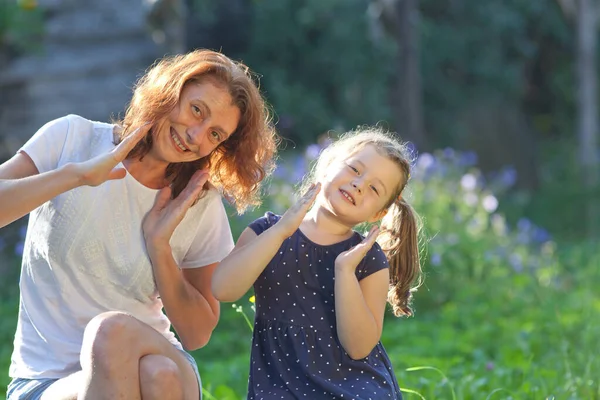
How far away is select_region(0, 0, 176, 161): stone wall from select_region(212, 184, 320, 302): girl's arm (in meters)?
5.72

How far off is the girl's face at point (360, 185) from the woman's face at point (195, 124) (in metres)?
0.30

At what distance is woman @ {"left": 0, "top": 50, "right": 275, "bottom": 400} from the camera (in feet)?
7.60

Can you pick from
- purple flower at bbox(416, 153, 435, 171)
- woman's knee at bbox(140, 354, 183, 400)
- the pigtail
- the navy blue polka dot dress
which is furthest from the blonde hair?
purple flower at bbox(416, 153, 435, 171)

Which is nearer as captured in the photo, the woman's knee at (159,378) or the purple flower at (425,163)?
the woman's knee at (159,378)

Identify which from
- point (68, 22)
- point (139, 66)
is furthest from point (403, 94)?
point (68, 22)

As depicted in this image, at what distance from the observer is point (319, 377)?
2.22m

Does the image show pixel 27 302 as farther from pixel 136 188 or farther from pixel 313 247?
pixel 313 247

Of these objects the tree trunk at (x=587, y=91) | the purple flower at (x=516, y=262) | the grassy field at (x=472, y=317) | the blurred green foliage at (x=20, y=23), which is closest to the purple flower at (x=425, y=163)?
the grassy field at (x=472, y=317)

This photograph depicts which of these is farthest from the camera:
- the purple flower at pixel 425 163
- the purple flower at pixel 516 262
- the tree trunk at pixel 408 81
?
the tree trunk at pixel 408 81

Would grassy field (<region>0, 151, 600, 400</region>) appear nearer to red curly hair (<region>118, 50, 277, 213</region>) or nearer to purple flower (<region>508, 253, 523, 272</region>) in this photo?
purple flower (<region>508, 253, 523, 272</region>)

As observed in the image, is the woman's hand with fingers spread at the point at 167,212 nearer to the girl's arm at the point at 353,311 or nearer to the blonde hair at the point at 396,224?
the blonde hair at the point at 396,224

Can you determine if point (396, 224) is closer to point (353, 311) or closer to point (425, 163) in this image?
point (353, 311)

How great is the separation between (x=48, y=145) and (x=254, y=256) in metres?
0.58

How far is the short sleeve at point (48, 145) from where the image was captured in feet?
7.60
